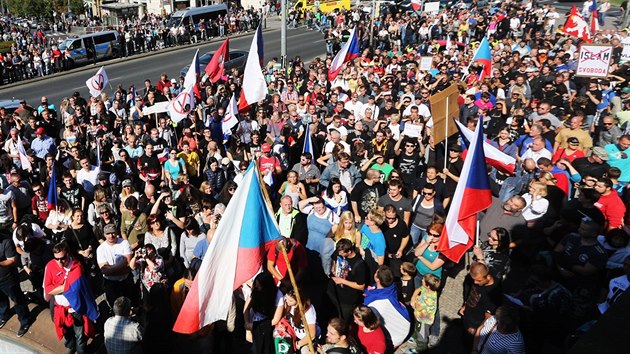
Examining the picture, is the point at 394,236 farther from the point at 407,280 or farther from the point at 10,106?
the point at 10,106

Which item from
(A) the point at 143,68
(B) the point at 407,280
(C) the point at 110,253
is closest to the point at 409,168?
(B) the point at 407,280

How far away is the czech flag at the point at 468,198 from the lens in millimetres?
5824

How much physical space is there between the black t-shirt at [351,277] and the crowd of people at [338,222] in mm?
16

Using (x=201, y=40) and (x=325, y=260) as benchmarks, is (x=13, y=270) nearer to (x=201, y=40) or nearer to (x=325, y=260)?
(x=325, y=260)

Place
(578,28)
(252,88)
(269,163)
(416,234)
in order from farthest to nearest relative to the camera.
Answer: (578,28) < (252,88) < (269,163) < (416,234)

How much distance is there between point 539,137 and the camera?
27.5ft

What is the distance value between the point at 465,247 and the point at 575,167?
130 inches

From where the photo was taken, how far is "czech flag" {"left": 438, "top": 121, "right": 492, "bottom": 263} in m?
5.82

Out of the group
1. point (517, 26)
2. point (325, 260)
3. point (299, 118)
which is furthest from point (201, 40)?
point (325, 260)

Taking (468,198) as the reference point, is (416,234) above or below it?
below

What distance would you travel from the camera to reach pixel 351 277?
6.01 m

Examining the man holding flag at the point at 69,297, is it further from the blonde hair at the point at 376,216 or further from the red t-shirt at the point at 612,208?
the red t-shirt at the point at 612,208

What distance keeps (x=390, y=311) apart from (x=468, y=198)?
58.3 inches

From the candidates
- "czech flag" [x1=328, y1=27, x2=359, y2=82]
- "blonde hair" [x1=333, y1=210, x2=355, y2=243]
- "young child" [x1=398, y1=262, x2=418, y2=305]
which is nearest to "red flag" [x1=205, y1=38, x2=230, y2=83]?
"czech flag" [x1=328, y1=27, x2=359, y2=82]
